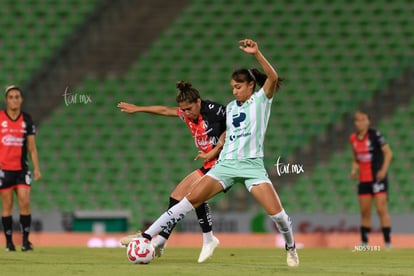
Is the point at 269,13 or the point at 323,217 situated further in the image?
the point at 269,13

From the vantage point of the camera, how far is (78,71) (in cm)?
2164

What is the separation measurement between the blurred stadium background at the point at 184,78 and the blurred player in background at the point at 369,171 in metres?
3.48

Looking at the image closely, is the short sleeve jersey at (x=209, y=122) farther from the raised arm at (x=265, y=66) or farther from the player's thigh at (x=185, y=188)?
the raised arm at (x=265, y=66)

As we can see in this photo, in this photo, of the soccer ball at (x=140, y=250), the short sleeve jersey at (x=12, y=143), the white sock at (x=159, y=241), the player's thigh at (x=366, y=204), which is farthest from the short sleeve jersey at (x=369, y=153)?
the soccer ball at (x=140, y=250)

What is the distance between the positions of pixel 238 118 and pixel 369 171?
20.0ft

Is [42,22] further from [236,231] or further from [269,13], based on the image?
[236,231]

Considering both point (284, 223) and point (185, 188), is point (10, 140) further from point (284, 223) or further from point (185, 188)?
point (284, 223)

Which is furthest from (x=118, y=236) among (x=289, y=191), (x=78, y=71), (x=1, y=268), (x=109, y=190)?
(x=1, y=268)

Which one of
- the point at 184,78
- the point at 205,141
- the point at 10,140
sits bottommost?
the point at 205,141

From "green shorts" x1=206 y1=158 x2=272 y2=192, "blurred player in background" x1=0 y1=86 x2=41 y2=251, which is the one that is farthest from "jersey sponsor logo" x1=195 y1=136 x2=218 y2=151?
"blurred player in background" x1=0 y1=86 x2=41 y2=251

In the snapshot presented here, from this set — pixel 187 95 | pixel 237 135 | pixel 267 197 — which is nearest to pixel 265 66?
pixel 237 135

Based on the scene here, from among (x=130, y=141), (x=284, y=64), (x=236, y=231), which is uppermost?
(x=284, y=64)

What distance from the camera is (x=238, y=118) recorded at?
31.6 feet

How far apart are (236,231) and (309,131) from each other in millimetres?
2825
